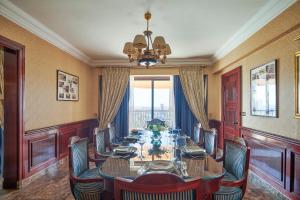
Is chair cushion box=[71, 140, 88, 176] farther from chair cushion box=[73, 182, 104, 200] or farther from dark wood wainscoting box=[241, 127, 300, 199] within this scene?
dark wood wainscoting box=[241, 127, 300, 199]

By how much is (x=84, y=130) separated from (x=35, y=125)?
233cm

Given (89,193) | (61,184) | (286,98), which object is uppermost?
(286,98)

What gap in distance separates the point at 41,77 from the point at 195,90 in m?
3.97

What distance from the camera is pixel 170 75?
6.25m

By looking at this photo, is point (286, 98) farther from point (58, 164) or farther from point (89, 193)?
point (58, 164)

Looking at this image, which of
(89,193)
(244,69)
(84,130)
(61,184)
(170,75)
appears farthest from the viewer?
(170,75)

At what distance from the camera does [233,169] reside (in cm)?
227

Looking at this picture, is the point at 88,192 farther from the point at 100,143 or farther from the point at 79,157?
the point at 100,143

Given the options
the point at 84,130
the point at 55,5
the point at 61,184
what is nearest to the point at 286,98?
the point at 55,5

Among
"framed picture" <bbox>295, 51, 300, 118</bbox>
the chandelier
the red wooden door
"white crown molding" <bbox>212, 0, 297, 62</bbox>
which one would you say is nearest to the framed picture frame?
"framed picture" <bbox>295, 51, 300, 118</bbox>

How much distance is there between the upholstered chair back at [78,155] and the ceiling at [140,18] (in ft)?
5.84

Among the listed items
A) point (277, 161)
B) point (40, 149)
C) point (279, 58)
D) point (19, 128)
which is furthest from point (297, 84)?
point (40, 149)

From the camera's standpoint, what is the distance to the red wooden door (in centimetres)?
438

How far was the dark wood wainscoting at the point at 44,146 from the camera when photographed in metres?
3.32
